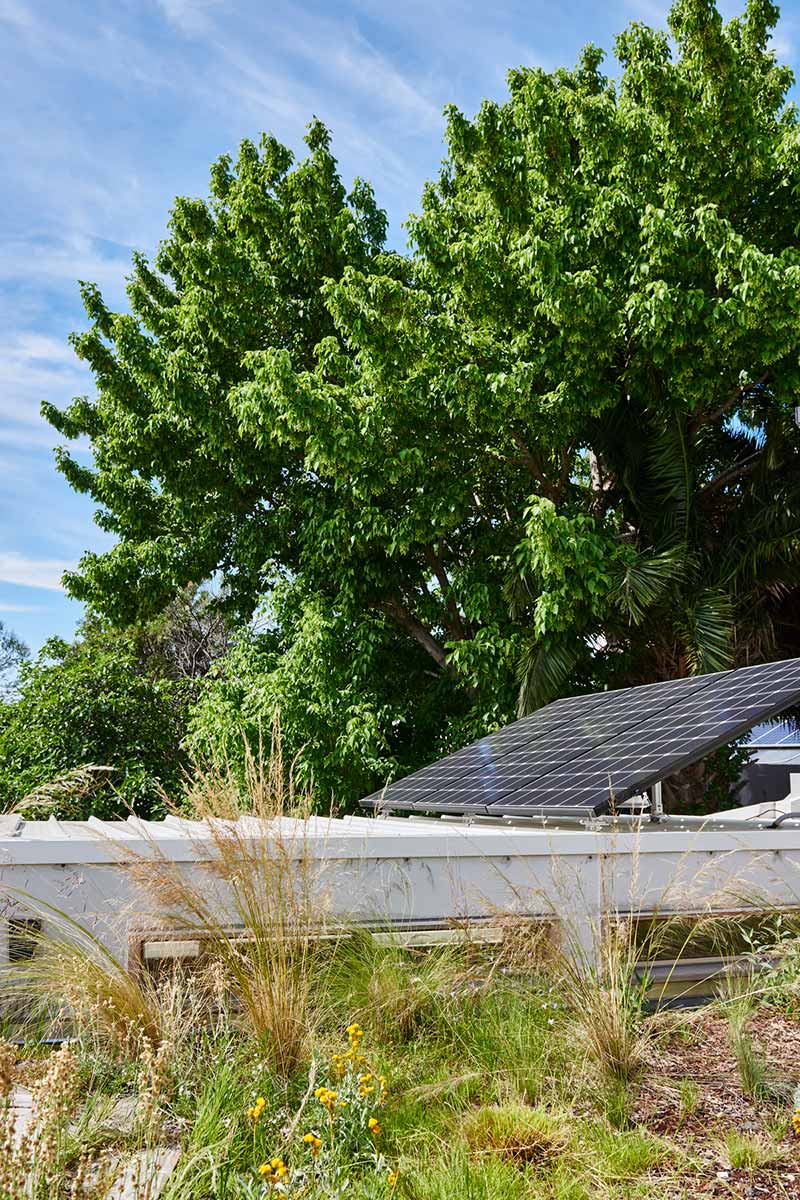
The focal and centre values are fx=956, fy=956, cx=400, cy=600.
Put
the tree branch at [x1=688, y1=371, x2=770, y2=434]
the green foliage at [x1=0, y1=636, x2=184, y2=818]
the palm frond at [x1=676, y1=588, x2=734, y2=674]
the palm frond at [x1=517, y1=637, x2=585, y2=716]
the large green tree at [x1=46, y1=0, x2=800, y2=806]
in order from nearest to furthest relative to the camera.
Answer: the large green tree at [x1=46, y1=0, x2=800, y2=806] < the palm frond at [x1=676, y1=588, x2=734, y2=674] < the palm frond at [x1=517, y1=637, x2=585, y2=716] < the tree branch at [x1=688, y1=371, x2=770, y2=434] < the green foliage at [x1=0, y1=636, x2=184, y2=818]

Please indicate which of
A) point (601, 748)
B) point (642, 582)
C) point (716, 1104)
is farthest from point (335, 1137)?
point (642, 582)

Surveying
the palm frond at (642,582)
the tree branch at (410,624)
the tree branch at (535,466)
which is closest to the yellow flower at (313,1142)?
the palm frond at (642,582)

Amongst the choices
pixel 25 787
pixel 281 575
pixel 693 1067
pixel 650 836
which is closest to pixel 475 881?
pixel 650 836

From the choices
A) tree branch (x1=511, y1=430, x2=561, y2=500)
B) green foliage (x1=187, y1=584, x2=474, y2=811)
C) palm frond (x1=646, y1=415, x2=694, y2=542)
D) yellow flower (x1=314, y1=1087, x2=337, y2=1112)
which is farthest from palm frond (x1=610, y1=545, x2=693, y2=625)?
yellow flower (x1=314, y1=1087, x2=337, y2=1112)

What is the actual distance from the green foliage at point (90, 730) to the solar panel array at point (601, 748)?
665 cm

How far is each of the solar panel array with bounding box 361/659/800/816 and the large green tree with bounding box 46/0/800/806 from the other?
3.26m

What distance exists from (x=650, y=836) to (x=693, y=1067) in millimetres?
1307

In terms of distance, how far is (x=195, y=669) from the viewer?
1035 inches

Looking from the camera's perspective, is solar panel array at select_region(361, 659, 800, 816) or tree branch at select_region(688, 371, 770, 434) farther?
tree branch at select_region(688, 371, 770, 434)

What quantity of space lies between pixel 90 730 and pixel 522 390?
7902 millimetres

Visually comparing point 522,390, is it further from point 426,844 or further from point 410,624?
point 426,844

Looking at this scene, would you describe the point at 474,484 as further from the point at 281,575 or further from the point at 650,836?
the point at 650,836

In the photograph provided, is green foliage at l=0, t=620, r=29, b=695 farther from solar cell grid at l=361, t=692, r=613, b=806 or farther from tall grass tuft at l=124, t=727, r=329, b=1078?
tall grass tuft at l=124, t=727, r=329, b=1078

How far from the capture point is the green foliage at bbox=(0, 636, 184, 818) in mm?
13406
